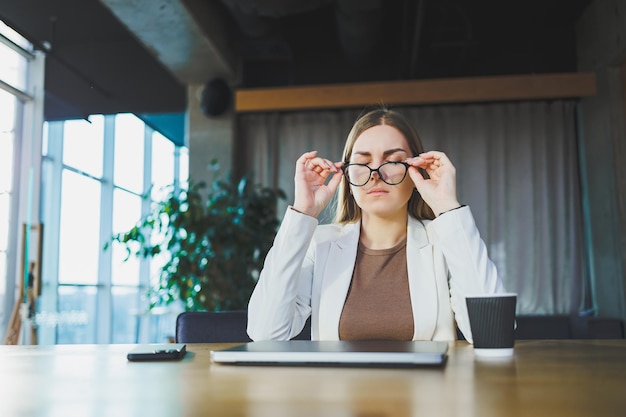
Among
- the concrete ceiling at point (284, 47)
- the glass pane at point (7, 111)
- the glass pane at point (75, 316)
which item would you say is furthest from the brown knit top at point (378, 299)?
the glass pane at point (75, 316)

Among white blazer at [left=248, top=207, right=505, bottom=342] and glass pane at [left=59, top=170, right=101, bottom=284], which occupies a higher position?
glass pane at [left=59, top=170, right=101, bottom=284]

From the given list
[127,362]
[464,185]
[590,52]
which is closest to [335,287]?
[127,362]

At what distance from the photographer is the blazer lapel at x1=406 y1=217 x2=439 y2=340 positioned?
63.6 inches

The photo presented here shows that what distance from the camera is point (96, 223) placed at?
26.1 feet

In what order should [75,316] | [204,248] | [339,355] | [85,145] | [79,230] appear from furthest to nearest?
[79,230] < [75,316] < [85,145] < [204,248] < [339,355]

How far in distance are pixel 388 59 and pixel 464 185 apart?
1555 millimetres

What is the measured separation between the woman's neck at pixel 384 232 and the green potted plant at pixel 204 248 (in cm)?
343

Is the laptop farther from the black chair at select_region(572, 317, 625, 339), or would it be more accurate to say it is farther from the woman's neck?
the black chair at select_region(572, 317, 625, 339)

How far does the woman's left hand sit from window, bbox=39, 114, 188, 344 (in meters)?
3.93

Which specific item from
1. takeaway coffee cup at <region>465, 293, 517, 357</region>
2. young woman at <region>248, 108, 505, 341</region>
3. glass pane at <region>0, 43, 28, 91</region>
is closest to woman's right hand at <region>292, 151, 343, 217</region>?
young woman at <region>248, 108, 505, 341</region>

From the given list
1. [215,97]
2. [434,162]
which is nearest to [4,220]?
[215,97]

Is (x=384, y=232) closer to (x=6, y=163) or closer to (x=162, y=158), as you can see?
(x=6, y=163)

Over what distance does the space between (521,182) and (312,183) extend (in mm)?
4817

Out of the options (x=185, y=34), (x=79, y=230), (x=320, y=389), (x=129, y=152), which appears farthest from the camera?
(x=129, y=152)
